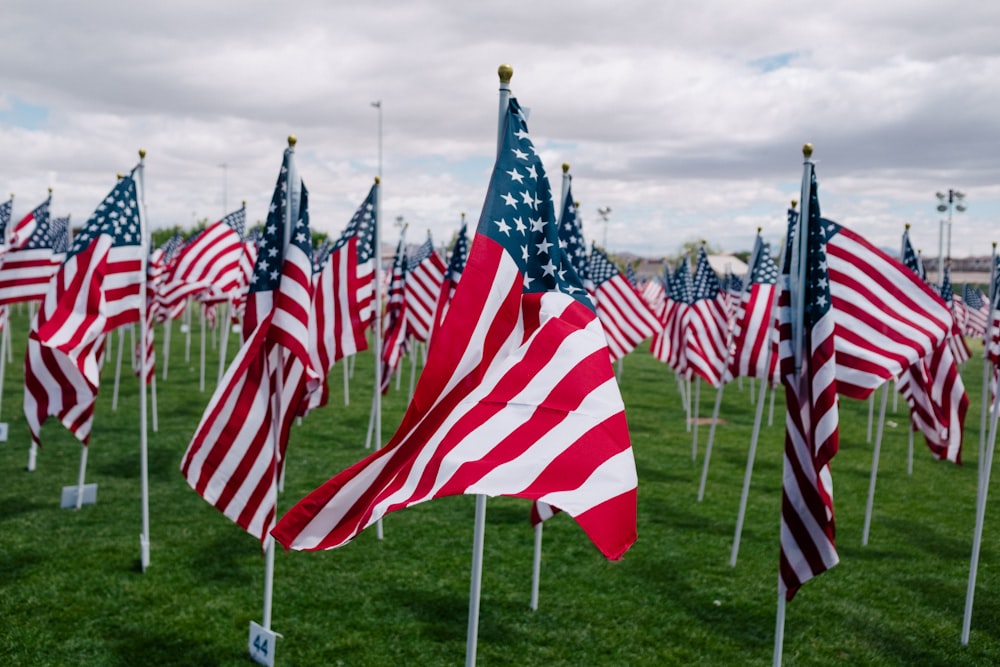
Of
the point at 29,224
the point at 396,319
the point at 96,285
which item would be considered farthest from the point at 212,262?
the point at 29,224

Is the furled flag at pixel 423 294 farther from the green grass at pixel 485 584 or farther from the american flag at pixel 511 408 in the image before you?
the american flag at pixel 511 408

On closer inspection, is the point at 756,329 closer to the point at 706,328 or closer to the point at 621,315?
the point at 621,315

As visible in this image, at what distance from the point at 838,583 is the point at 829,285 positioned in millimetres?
4822

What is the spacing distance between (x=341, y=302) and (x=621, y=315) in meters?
4.82

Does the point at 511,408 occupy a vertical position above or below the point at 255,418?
above

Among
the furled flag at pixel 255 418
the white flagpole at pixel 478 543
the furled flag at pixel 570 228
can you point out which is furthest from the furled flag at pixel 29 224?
the white flagpole at pixel 478 543

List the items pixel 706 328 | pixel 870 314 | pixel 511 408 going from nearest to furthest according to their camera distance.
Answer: pixel 511 408 → pixel 870 314 → pixel 706 328

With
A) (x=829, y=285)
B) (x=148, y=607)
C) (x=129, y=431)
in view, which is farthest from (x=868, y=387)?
(x=129, y=431)

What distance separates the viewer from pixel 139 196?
9195 millimetres

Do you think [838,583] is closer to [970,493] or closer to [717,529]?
[717,529]

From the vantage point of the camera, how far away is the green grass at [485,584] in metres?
7.92

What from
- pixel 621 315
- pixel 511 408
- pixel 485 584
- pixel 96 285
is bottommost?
pixel 485 584

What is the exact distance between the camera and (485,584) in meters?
9.50

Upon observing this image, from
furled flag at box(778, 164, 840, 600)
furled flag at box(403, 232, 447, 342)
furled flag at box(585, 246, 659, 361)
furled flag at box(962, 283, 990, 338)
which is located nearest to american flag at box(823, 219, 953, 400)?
furled flag at box(778, 164, 840, 600)
